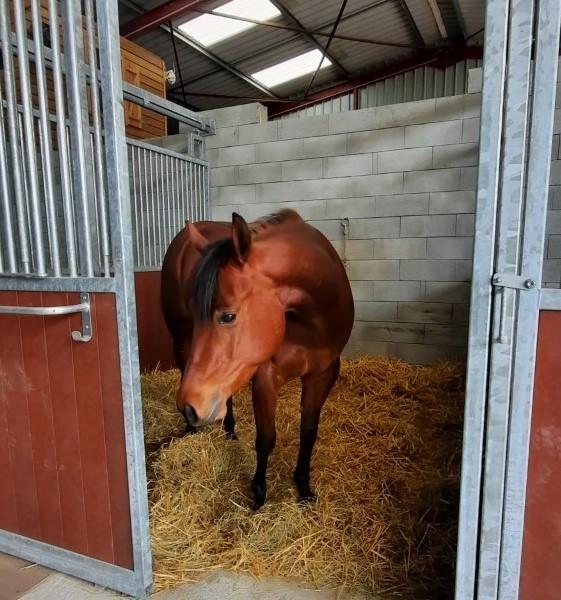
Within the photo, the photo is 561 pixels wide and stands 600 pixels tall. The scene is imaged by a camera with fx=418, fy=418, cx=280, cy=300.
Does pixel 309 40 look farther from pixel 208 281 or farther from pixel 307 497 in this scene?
pixel 307 497

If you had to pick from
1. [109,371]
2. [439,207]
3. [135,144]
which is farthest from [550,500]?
[135,144]

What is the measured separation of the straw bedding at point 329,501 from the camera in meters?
1.37

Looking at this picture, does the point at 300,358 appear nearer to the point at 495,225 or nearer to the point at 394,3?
the point at 495,225

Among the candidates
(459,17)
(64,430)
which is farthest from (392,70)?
(64,430)

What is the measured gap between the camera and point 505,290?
85 centimetres

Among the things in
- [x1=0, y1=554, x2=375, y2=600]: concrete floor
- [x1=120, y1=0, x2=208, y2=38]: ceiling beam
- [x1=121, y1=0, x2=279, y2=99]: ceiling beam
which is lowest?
[x1=0, y1=554, x2=375, y2=600]: concrete floor

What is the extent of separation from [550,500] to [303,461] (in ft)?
3.28

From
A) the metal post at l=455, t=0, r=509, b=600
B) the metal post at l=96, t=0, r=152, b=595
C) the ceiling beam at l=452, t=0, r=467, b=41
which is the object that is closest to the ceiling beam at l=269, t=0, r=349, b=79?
the ceiling beam at l=452, t=0, r=467, b=41

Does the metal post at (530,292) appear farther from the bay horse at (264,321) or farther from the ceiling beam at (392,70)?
the ceiling beam at (392,70)

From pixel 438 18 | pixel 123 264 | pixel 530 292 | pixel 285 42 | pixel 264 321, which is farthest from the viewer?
pixel 285 42

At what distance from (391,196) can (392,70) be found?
6288mm

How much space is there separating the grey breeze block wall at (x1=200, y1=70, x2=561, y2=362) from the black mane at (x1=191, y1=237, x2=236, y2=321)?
223 centimetres

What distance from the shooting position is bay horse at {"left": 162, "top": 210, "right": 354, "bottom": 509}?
1194 mm

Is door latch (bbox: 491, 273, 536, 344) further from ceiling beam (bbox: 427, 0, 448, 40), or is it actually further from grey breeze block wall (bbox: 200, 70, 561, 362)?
ceiling beam (bbox: 427, 0, 448, 40)
